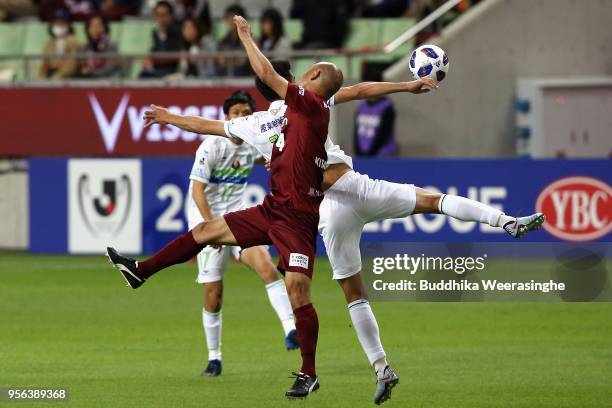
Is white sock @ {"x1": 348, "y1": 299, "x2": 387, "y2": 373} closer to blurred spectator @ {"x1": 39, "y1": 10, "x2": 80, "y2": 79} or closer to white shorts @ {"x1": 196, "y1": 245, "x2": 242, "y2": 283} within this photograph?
white shorts @ {"x1": 196, "y1": 245, "x2": 242, "y2": 283}

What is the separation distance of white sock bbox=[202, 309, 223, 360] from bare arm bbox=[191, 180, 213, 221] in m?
0.77

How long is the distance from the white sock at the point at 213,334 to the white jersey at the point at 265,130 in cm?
175

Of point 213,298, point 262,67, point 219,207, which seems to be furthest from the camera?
point 219,207

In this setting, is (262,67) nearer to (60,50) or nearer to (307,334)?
(307,334)

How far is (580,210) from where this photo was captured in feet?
61.9

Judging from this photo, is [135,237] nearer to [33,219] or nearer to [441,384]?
[33,219]

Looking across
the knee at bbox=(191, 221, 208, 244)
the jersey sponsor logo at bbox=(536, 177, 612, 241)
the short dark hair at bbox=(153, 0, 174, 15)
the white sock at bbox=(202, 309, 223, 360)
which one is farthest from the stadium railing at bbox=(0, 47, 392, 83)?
the knee at bbox=(191, 221, 208, 244)

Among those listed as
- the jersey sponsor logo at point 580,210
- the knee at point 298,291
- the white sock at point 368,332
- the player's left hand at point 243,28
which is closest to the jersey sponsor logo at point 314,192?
the knee at point 298,291

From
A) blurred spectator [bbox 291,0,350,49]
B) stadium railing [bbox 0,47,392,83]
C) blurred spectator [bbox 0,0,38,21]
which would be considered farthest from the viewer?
blurred spectator [bbox 0,0,38,21]

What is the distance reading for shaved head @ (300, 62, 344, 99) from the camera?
9477 mm

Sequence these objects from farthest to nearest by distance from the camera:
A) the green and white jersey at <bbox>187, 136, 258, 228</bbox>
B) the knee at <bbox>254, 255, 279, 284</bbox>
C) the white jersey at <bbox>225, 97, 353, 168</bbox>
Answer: the knee at <bbox>254, 255, 279, 284</bbox>
the green and white jersey at <bbox>187, 136, 258, 228</bbox>
the white jersey at <bbox>225, 97, 353, 168</bbox>

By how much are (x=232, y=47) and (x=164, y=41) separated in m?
1.10

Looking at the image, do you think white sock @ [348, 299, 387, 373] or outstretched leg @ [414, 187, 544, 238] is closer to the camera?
white sock @ [348, 299, 387, 373]

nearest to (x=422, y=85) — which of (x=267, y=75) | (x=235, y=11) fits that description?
(x=267, y=75)
